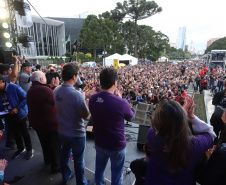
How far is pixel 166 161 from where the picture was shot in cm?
100

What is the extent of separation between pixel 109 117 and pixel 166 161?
2.14 feet

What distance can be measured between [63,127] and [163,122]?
4.29 ft

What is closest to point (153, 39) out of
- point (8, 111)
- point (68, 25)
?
point (68, 25)

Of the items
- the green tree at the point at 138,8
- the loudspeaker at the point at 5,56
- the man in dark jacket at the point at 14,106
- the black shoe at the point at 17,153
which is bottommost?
the black shoe at the point at 17,153

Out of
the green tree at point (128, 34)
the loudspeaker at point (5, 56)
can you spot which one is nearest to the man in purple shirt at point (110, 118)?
the loudspeaker at point (5, 56)

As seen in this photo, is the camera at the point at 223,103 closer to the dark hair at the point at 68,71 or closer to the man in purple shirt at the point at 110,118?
the man in purple shirt at the point at 110,118

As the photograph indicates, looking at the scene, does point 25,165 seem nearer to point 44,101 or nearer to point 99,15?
point 44,101

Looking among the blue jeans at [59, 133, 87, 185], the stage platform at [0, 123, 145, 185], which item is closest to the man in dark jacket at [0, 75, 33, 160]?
the stage platform at [0, 123, 145, 185]

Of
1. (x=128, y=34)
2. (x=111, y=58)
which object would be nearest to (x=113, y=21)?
(x=128, y=34)

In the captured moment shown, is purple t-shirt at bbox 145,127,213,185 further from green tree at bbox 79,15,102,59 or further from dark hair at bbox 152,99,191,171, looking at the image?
green tree at bbox 79,15,102,59

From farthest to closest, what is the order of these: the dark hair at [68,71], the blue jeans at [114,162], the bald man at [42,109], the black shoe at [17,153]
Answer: the black shoe at [17,153]
the bald man at [42,109]
the dark hair at [68,71]
the blue jeans at [114,162]

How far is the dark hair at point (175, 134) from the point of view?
0.94 metres

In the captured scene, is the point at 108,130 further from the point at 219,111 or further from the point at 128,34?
the point at 128,34

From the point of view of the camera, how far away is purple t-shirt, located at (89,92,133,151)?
4.77ft
